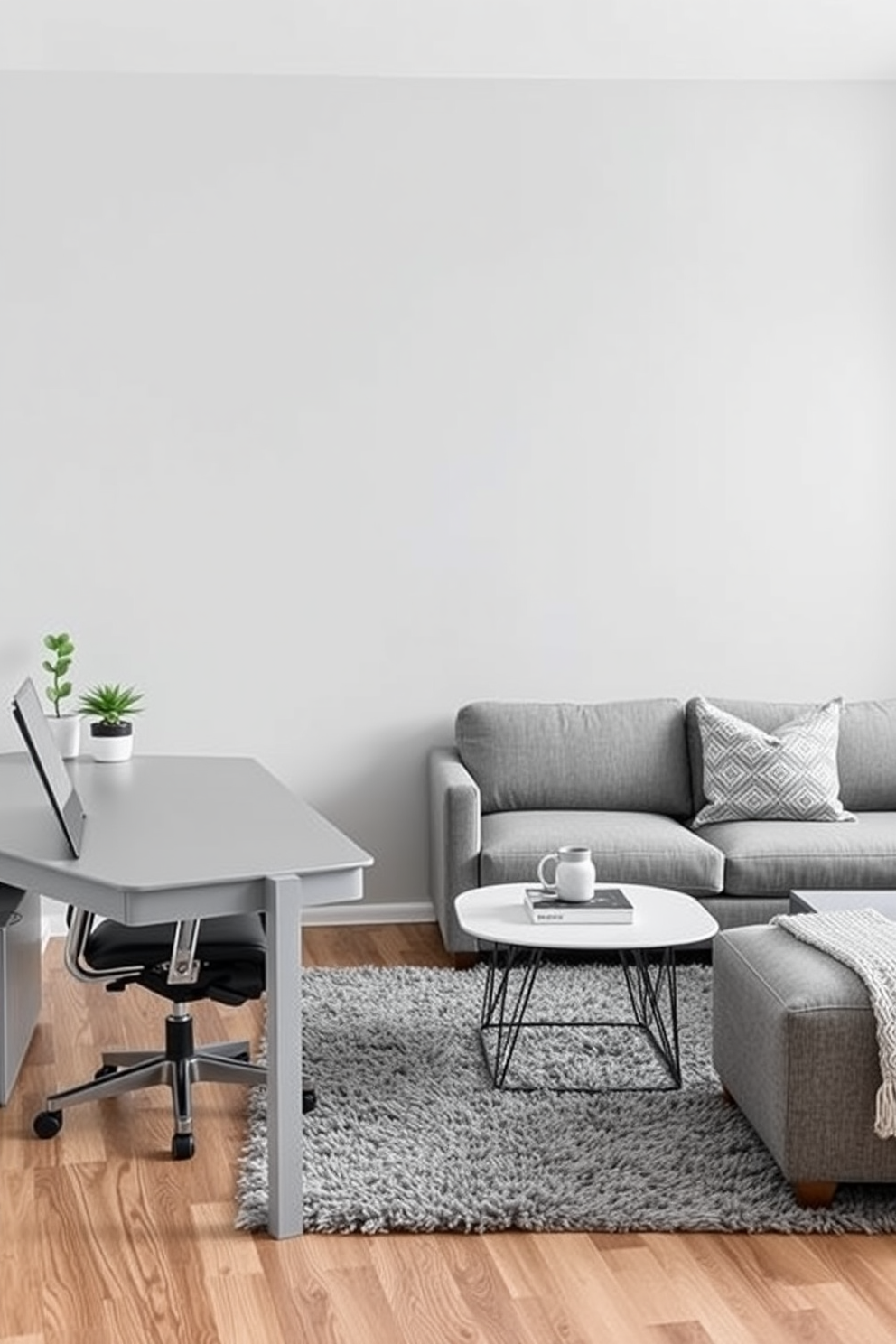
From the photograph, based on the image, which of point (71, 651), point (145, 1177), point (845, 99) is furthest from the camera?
point (845, 99)

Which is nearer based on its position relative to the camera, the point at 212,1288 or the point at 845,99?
the point at 212,1288

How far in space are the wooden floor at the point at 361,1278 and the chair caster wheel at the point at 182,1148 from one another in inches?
0.9

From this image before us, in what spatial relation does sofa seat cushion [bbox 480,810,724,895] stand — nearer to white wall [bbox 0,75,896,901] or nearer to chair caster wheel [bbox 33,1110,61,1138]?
white wall [bbox 0,75,896,901]

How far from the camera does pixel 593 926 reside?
3.88 metres

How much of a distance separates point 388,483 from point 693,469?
104 centimetres

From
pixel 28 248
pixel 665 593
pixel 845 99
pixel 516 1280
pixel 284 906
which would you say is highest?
pixel 845 99

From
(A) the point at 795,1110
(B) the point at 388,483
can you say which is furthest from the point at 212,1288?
(B) the point at 388,483

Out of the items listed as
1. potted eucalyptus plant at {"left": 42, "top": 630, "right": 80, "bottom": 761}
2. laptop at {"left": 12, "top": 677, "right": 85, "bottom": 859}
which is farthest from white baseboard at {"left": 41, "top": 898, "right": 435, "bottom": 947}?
laptop at {"left": 12, "top": 677, "right": 85, "bottom": 859}

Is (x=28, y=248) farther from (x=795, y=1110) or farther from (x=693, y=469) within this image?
(x=795, y=1110)

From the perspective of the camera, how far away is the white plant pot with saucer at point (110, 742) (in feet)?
15.5

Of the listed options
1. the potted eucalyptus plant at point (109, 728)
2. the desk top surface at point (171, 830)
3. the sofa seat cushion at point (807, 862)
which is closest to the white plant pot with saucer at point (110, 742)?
the potted eucalyptus plant at point (109, 728)

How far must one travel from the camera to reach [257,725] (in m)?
5.54

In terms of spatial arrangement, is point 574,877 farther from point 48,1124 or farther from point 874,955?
point 48,1124

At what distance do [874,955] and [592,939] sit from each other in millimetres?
706
